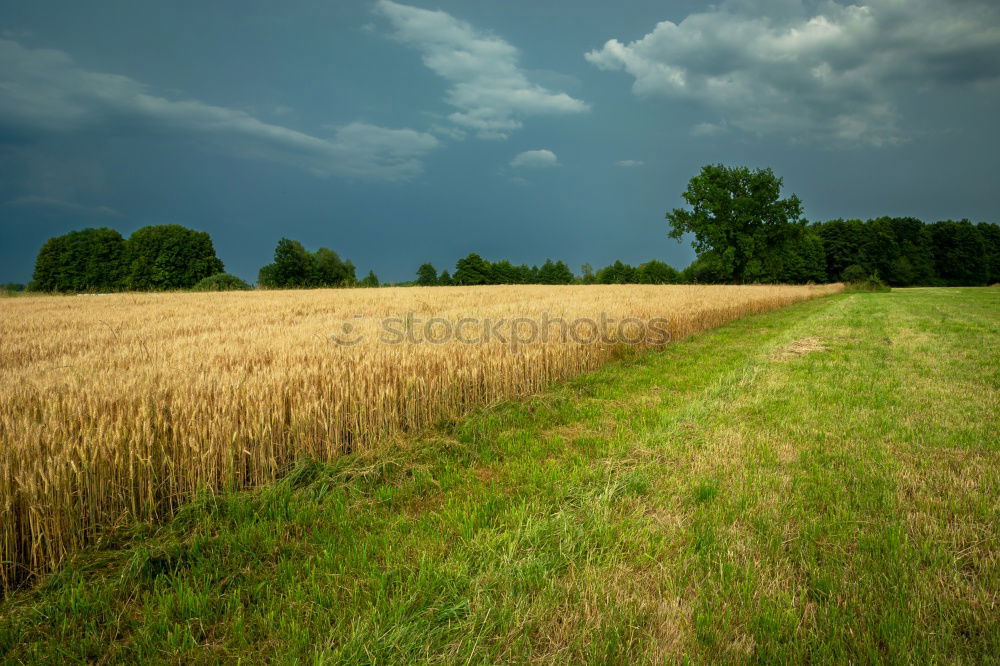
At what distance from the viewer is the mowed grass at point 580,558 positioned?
2.07 meters

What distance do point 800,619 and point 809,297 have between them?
135ft

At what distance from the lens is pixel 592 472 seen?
392 cm

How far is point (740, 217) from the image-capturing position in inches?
1940

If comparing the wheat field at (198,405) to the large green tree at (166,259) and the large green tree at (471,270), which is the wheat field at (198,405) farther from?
the large green tree at (471,270)

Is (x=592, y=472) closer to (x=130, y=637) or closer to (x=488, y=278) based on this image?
(x=130, y=637)

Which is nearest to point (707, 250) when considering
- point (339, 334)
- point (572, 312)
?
point (572, 312)

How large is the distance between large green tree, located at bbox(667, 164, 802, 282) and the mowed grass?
162 ft

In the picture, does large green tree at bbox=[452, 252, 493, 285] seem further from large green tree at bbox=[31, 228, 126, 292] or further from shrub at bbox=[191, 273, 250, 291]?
large green tree at bbox=[31, 228, 126, 292]

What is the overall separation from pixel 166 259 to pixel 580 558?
245 ft

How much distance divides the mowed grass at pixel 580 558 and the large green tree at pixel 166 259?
7077 cm

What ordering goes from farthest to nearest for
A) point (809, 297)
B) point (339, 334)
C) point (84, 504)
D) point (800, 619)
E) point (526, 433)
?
1. point (809, 297)
2. point (339, 334)
3. point (526, 433)
4. point (84, 504)
5. point (800, 619)

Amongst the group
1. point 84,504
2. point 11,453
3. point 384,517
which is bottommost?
point 384,517

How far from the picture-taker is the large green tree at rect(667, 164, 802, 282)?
1912 inches

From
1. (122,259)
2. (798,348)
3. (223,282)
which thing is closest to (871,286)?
(798,348)
